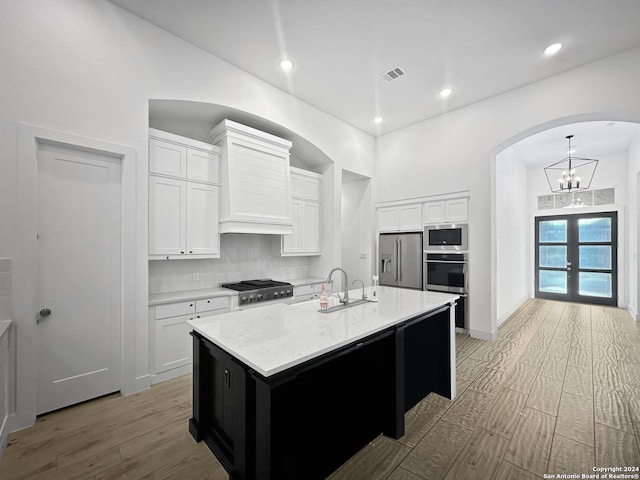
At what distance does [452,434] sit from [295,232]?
329cm

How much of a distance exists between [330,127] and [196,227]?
2.89m

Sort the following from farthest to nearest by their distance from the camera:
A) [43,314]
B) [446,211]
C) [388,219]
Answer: [388,219] < [446,211] < [43,314]

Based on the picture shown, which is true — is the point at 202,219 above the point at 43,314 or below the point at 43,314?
above

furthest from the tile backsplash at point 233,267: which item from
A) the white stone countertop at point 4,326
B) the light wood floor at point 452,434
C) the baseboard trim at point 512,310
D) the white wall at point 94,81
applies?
the baseboard trim at point 512,310

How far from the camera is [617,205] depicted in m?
6.30

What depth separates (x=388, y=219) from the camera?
5504mm

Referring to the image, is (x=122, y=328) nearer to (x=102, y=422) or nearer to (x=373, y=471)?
(x=102, y=422)

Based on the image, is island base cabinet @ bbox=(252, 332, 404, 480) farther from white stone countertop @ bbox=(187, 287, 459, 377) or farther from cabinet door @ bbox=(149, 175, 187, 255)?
cabinet door @ bbox=(149, 175, 187, 255)

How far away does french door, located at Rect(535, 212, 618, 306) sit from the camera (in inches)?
258

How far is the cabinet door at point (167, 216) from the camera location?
3076 millimetres

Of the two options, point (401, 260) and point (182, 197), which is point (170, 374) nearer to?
point (182, 197)

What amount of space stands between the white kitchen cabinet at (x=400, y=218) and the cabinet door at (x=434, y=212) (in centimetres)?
11

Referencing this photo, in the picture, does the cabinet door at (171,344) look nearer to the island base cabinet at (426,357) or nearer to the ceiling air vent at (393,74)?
the island base cabinet at (426,357)

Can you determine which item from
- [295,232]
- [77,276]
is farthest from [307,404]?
[295,232]
